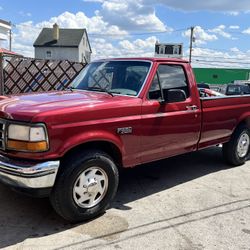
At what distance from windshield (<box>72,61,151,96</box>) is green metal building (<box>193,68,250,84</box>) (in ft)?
169

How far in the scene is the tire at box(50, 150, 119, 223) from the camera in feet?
13.3

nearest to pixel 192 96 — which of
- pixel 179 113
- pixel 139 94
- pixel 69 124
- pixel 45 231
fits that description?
pixel 179 113

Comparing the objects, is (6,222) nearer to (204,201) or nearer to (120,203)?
(120,203)

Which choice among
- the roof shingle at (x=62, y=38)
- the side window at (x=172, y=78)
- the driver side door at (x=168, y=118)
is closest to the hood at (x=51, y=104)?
the driver side door at (x=168, y=118)

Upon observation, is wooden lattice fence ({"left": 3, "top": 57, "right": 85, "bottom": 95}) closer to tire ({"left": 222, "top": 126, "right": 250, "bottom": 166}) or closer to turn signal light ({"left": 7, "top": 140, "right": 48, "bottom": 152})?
tire ({"left": 222, "top": 126, "right": 250, "bottom": 166})

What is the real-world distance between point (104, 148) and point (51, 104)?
882 mm

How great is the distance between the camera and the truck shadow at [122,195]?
162 inches

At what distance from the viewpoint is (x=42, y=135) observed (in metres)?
3.84

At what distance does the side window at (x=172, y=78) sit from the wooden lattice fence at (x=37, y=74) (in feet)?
27.1

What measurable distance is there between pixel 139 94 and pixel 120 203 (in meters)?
1.47

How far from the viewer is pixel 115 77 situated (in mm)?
5363

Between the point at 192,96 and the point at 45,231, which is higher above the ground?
the point at 192,96

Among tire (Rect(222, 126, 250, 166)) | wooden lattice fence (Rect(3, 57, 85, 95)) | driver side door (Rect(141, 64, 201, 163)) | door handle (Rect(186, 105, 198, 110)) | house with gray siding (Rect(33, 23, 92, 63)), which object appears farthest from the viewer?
house with gray siding (Rect(33, 23, 92, 63))

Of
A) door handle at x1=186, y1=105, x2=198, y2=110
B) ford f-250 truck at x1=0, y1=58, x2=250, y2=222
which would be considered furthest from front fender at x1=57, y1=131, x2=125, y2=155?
door handle at x1=186, y1=105, x2=198, y2=110
